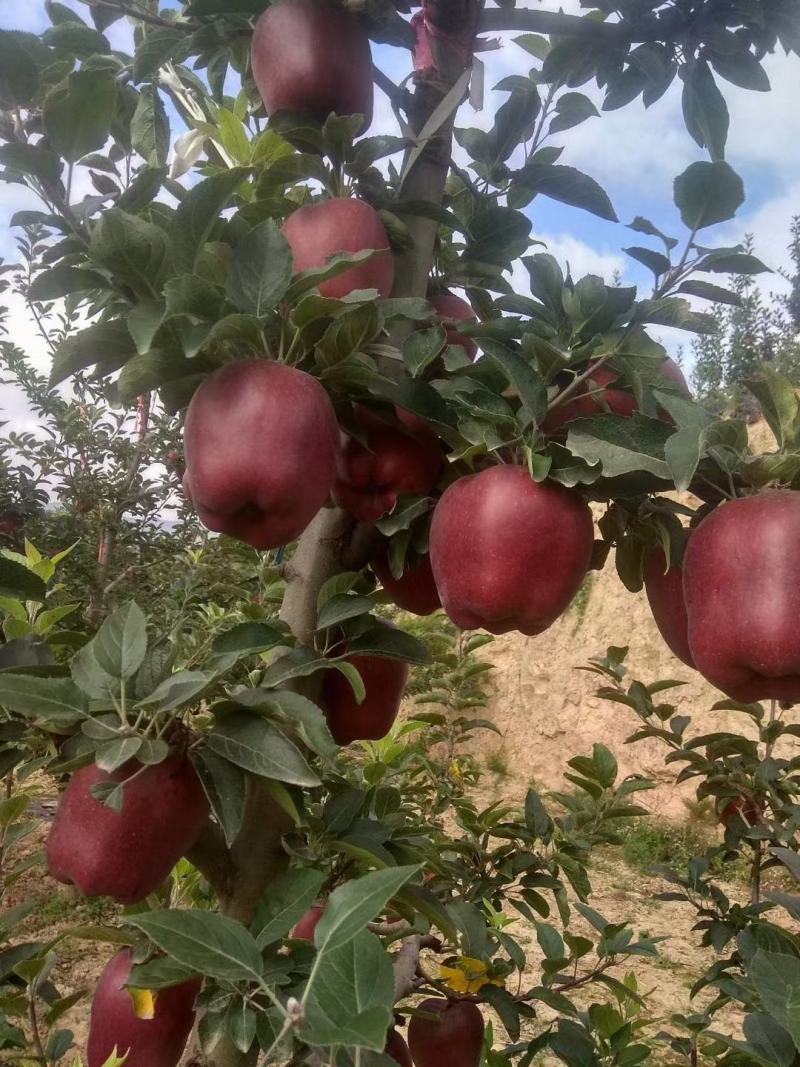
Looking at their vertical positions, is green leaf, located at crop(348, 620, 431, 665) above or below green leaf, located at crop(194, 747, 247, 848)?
below

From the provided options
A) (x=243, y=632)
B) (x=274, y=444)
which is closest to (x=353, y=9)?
(x=274, y=444)

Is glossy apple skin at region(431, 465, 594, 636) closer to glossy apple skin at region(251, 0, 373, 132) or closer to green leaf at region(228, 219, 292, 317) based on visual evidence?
green leaf at region(228, 219, 292, 317)

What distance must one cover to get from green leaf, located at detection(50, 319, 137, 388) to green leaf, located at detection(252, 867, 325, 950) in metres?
0.38

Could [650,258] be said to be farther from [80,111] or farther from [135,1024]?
[135,1024]

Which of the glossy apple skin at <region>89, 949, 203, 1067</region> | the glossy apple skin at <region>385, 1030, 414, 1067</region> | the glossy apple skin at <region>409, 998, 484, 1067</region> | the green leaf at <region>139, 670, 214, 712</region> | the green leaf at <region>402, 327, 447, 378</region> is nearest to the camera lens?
the green leaf at <region>139, 670, 214, 712</region>

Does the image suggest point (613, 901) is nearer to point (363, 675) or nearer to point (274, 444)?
point (363, 675)

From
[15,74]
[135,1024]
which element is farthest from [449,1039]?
[15,74]

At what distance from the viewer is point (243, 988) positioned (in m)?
0.55

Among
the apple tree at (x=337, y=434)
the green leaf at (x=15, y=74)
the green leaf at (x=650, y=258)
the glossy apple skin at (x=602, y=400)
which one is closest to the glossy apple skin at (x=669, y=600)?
the apple tree at (x=337, y=434)

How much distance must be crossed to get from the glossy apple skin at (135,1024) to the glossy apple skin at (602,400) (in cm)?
55

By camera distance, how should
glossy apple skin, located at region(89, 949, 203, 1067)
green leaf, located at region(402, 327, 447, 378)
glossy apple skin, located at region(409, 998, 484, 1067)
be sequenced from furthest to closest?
glossy apple skin, located at region(409, 998, 484, 1067) → glossy apple skin, located at region(89, 949, 203, 1067) → green leaf, located at region(402, 327, 447, 378)

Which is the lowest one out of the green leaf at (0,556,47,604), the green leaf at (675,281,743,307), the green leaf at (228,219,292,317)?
the green leaf at (0,556,47,604)

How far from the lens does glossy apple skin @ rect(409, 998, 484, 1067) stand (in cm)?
91

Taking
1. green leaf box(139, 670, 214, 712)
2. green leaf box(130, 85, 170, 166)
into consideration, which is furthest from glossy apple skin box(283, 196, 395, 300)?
green leaf box(139, 670, 214, 712)
